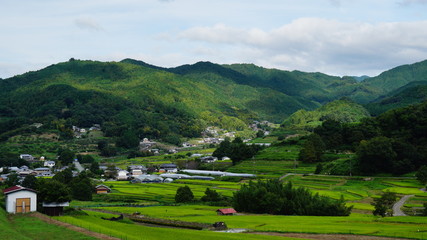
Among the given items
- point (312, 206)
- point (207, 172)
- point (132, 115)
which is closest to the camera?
point (312, 206)

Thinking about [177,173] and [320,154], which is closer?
[320,154]

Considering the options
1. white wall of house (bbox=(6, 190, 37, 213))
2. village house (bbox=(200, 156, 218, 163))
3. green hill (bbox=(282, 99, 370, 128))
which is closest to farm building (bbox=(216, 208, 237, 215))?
white wall of house (bbox=(6, 190, 37, 213))

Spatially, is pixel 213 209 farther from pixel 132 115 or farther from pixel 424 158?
pixel 132 115

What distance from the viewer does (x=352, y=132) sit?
91500mm

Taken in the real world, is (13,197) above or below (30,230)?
above

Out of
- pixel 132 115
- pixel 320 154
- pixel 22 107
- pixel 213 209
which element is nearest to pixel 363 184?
pixel 320 154

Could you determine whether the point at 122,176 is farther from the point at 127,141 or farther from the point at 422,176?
the point at 422,176

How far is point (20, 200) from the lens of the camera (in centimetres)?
3550

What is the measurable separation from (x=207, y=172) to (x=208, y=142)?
6457cm

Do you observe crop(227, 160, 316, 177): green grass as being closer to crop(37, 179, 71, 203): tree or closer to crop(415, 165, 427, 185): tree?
crop(415, 165, 427, 185): tree

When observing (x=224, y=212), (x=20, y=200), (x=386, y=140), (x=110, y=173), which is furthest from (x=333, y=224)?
(x=110, y=173)

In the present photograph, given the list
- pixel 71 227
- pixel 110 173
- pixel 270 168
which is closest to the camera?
pixel 71 227

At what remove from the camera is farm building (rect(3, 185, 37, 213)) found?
35000mm

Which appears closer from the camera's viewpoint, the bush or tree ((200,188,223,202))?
the bush
